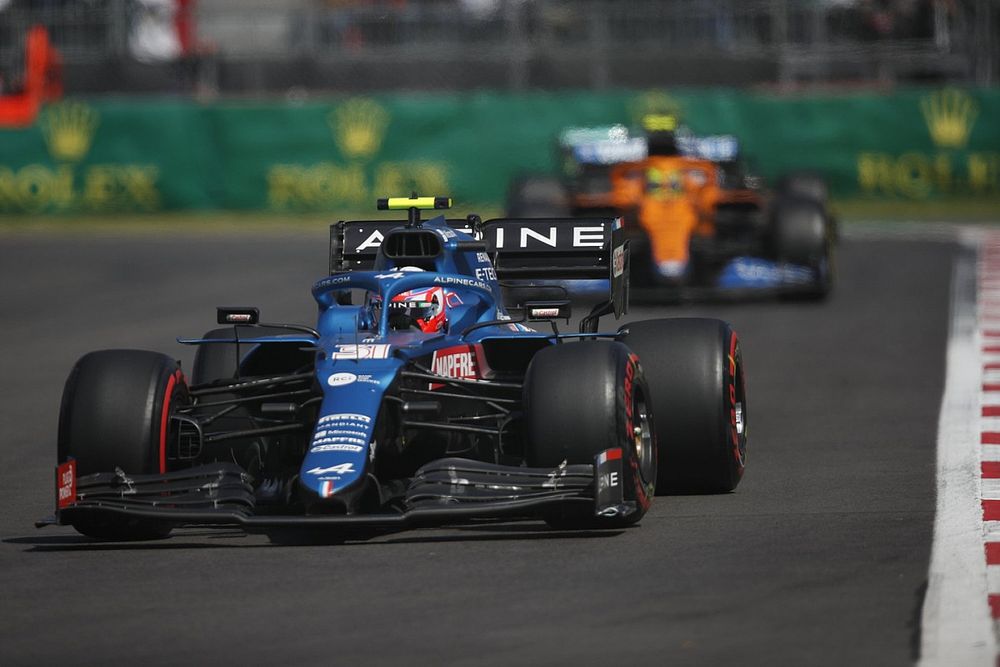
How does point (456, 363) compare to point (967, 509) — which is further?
point (456, 363)

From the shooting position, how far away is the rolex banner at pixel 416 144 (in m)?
30.4

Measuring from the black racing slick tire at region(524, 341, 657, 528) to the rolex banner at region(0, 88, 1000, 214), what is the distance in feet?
74.4

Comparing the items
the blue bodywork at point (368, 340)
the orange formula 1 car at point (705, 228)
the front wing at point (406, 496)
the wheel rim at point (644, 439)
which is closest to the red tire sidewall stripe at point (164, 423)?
the front wing at point (406, 496)

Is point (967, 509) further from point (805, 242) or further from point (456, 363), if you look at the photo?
point (805, 242)

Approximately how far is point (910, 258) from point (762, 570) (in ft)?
55.6

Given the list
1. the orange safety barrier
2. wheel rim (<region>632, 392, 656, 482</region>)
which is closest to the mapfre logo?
wheel rim (<region>632, 392, 656, 482</region>)

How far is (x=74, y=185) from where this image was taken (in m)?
32.4

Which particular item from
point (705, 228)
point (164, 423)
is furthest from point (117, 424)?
point (705, 228)

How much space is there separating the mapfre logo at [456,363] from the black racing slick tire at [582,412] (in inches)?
26.3

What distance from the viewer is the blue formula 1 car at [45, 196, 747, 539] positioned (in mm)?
8078

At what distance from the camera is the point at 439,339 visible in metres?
9.07

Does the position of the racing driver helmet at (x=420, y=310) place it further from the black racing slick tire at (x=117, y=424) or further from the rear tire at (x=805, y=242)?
the rear tire at (x=805, y=242)

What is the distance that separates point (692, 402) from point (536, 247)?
202cm

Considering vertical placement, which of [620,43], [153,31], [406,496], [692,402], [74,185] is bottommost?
[74,185]
